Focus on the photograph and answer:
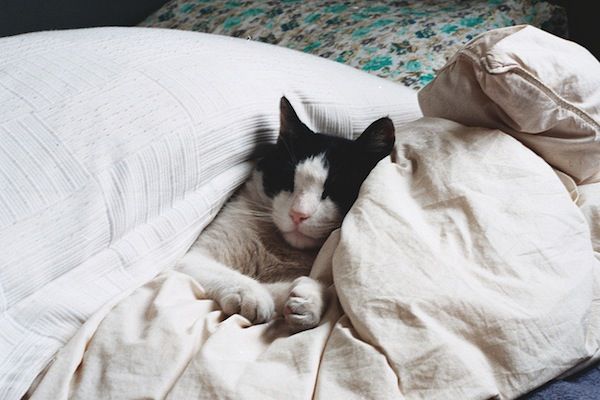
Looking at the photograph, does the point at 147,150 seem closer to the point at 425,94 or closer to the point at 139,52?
the point at 139,52

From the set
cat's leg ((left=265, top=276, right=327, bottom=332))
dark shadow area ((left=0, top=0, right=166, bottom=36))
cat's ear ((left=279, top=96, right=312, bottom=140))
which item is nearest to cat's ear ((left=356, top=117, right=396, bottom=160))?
cat's ear ((left=279, top=96, right=312, bottom=140))

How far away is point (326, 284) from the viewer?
2.71 feet

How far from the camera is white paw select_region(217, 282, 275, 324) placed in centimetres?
78

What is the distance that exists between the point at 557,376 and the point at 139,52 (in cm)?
79

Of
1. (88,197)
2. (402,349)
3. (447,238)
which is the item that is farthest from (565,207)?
(88,197)

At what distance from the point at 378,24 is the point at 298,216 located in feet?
4.19

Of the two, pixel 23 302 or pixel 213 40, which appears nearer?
pixel 23 302

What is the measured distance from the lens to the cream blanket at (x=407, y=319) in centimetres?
63

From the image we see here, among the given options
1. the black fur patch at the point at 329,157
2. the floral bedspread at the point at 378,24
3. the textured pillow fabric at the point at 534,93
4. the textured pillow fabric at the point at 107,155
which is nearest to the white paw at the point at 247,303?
the textured pillow fabric at the point at 107,155

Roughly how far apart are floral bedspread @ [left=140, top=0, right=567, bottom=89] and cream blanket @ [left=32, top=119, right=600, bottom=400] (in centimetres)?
95

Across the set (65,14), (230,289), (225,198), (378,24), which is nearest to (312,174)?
(225,198)

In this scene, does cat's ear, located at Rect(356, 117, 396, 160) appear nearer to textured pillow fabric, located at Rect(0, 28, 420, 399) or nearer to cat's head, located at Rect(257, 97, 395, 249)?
cat's head, located at Rect(257, 97, 395, 249)

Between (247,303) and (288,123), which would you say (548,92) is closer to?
(288,123)

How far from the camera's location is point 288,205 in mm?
984
